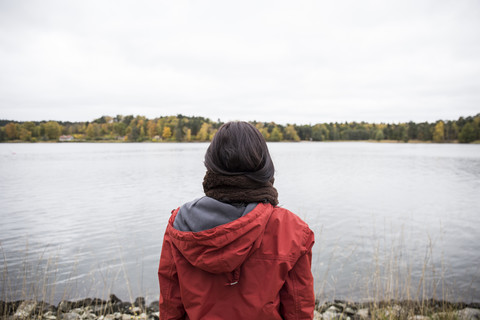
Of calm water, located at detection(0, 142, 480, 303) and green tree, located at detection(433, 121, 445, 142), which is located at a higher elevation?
green tree, located at detection(433, 121, 445, 142)

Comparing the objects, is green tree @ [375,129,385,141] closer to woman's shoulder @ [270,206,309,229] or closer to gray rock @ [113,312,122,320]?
gray rock @ [113,312,122,320]

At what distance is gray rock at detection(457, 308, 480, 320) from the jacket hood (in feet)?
16.6

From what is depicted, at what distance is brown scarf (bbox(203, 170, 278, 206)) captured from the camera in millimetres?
1749

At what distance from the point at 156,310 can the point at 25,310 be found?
2254mm

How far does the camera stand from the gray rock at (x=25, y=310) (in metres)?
5.18

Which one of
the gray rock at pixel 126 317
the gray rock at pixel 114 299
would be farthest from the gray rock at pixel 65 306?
the gray rock at pixel 126 317

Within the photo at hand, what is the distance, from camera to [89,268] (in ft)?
27.0

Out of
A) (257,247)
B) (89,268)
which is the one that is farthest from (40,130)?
(257,247)

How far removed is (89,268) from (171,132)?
419ft

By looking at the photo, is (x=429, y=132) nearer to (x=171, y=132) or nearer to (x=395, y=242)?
(x=171, y=132)

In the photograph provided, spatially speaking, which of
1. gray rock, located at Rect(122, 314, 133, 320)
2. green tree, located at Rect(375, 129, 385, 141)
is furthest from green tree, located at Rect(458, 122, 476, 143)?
gray rock, located at Rect(122, 314, 133, 320)

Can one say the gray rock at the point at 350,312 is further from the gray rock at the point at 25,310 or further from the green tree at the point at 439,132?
the green tree at the point at 439,132

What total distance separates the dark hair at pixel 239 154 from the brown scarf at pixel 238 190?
0.03 metres

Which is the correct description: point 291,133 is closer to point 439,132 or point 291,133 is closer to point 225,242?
point 439,132
